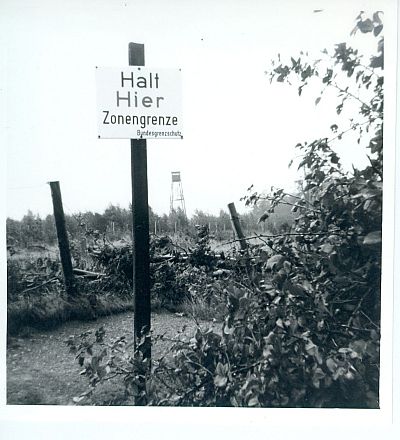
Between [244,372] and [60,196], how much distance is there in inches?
40.2

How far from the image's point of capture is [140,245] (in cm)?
243

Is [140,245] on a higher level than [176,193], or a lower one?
lower

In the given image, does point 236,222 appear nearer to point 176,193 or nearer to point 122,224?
point 176,193

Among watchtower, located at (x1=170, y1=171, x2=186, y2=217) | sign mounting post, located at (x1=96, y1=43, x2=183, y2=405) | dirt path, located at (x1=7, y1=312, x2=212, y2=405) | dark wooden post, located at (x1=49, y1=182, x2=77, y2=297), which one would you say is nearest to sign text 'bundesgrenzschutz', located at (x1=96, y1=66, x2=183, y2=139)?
sign mounting post, located at (x1=96, y1=43, x2=183, y2=405)

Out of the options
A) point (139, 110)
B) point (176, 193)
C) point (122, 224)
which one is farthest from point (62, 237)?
point (139, 110)

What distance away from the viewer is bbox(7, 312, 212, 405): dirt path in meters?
2.45

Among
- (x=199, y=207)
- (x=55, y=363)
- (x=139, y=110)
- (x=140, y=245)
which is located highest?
(x=139, y=110)

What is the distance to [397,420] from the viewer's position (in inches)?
94.0

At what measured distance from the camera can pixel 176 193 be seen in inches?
95.0

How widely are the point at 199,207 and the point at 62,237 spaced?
0.56 m

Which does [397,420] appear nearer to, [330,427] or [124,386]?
[330,427]

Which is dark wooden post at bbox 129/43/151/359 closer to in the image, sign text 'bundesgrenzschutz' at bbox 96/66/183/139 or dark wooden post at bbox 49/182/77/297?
sign text 'bundesgrenzschutz' at bbox 96/66/183/139

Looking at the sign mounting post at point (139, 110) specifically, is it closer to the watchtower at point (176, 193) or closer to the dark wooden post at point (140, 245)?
the dark wooden post at point (140, 245)

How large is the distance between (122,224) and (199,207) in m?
0.32
